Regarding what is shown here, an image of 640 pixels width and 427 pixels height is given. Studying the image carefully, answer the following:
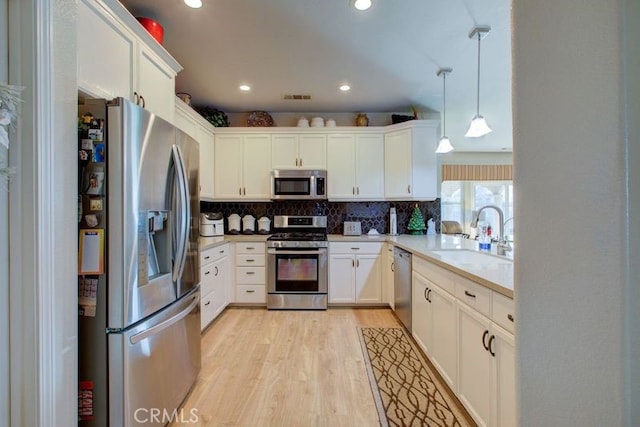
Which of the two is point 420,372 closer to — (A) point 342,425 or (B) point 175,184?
(A) point 342,425

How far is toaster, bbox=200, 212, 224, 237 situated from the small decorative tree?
2.52 m

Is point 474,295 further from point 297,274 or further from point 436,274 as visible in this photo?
point 297,274

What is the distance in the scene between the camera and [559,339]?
51 cm

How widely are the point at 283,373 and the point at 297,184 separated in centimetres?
223

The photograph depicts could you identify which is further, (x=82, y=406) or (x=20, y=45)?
(x=82, y=406)

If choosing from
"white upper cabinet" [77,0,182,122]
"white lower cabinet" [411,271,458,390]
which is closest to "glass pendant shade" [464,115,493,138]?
"white lower cabinet" [411,271,458,390]

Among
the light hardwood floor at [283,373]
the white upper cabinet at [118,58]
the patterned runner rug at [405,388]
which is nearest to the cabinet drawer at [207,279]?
the light hardwood floor at [283,373]

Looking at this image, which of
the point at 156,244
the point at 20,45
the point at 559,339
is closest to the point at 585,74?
the point at 559,339

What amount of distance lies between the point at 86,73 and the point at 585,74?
1.87 meters

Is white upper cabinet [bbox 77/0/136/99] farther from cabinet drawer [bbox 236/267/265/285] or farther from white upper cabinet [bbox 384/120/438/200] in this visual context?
white upper cabinet [bbox 384/120/438/200]

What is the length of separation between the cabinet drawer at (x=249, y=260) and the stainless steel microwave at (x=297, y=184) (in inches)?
31.1

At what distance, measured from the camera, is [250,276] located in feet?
11.7

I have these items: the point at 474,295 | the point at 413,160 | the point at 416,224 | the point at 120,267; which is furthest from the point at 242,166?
the point at 474,295

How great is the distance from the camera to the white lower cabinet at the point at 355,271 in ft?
11.6
